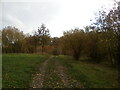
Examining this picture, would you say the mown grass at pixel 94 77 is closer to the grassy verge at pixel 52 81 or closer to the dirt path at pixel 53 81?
the dirt path at pixel 53 81

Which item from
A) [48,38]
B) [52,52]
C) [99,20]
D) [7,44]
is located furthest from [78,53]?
[52,52]

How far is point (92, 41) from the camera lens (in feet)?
142

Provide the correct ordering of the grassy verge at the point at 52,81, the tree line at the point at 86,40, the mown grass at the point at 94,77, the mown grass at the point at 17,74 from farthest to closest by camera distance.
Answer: the tree line at the point at 86,40 < the mown grass at the point at 94,77 < the grassy verge at the point at 52,81 < the mown grass at the point at 17,74

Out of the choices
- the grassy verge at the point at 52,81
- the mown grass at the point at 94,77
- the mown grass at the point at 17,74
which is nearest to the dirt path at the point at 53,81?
the grassy verge at the point at 52,81

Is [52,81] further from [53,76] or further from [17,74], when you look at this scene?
[17,74]

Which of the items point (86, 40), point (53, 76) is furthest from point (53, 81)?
point (86, 40)

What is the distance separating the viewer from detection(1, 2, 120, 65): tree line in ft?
64.8

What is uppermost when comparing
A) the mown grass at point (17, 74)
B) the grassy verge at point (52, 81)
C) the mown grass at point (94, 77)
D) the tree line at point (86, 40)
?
the tree line at point (86, 40)

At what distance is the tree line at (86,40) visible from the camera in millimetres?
19766

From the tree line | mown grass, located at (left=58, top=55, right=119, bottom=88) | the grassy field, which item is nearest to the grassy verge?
the grassy field

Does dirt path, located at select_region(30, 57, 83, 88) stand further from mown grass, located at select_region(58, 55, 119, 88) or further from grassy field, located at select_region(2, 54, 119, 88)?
mown grass, located at select_region(58, 55, 119, 88)

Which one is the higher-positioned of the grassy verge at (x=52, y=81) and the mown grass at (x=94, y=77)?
the grassy verge at (x=52, y=81)

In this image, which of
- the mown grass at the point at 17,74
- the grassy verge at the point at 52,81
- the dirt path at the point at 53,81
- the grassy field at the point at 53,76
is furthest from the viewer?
the grassy field at the point at 53,76

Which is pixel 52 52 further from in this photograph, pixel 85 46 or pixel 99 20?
pixel 99 20
